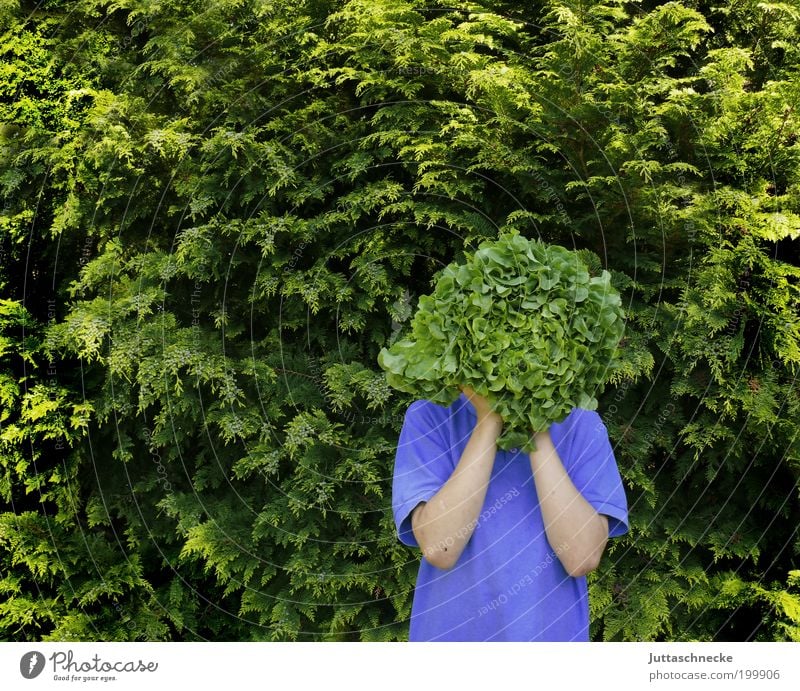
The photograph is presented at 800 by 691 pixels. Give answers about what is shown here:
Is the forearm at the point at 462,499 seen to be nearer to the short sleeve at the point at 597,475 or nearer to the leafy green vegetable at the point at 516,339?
the leafy green vegetable at the point at 516,339

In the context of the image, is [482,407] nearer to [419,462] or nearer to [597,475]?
[419,462]

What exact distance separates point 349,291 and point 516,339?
159cm

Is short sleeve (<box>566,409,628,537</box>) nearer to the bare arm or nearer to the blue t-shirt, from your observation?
A: the blue t-shirt

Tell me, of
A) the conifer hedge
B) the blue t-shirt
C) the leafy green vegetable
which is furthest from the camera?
the conifer hedge

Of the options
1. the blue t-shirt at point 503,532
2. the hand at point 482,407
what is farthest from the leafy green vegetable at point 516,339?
the blue t-shirt at point 503,532

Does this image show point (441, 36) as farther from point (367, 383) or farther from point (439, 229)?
Result: point (367, 383)

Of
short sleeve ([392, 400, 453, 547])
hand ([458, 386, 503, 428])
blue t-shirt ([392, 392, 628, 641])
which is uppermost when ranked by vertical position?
hand ([458, 386, 503, 428])

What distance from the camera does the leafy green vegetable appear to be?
2.22 meters

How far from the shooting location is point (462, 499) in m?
2.29

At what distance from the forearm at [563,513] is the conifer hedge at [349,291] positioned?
1.31 metres

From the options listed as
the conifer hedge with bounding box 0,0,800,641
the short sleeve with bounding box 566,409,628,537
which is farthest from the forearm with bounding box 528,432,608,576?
the conifer hedge with bounding box 0,0,800,641

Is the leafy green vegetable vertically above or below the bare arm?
above

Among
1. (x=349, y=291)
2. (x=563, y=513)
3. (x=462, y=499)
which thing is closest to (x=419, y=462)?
(x=462, y=499)

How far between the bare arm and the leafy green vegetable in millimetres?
52
